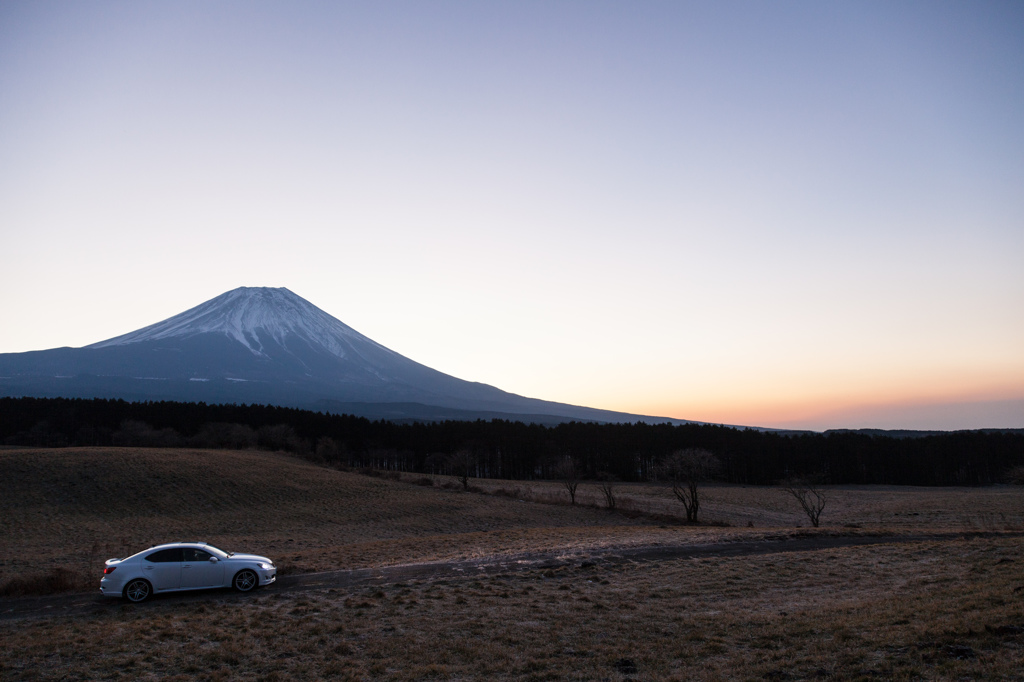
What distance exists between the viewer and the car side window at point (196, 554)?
52.2ft

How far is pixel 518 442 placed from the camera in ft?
334

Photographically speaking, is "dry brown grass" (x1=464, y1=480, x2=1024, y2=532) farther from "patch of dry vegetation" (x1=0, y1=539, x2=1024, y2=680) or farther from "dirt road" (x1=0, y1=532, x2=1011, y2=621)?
"patch of dry vegetation" (x1=0, y1=539, x2=1024, y2=680)

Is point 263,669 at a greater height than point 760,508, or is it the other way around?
point 263,669

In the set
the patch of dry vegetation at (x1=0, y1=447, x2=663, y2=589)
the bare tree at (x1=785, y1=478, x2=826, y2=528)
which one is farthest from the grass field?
the bare tree at (x1=785, y1=478, x2=826, y2=528)

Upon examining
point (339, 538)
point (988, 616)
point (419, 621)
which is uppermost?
point (988, 616)

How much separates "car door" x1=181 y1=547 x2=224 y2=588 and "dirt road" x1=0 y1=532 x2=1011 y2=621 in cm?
31

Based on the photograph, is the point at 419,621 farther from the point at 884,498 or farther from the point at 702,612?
the point at 884,498

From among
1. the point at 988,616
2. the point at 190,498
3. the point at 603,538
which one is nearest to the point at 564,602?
the point at 988,616

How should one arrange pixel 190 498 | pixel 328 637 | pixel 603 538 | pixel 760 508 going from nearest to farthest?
pixel 328 637, pixel 603 538, pixel 190 498, pixel 760 508

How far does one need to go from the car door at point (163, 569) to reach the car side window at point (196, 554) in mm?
234

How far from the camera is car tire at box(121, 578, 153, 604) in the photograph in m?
14.9

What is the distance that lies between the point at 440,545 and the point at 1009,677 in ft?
72.6

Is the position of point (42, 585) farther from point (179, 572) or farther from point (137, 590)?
point (179, 572)

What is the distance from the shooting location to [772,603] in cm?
1341
